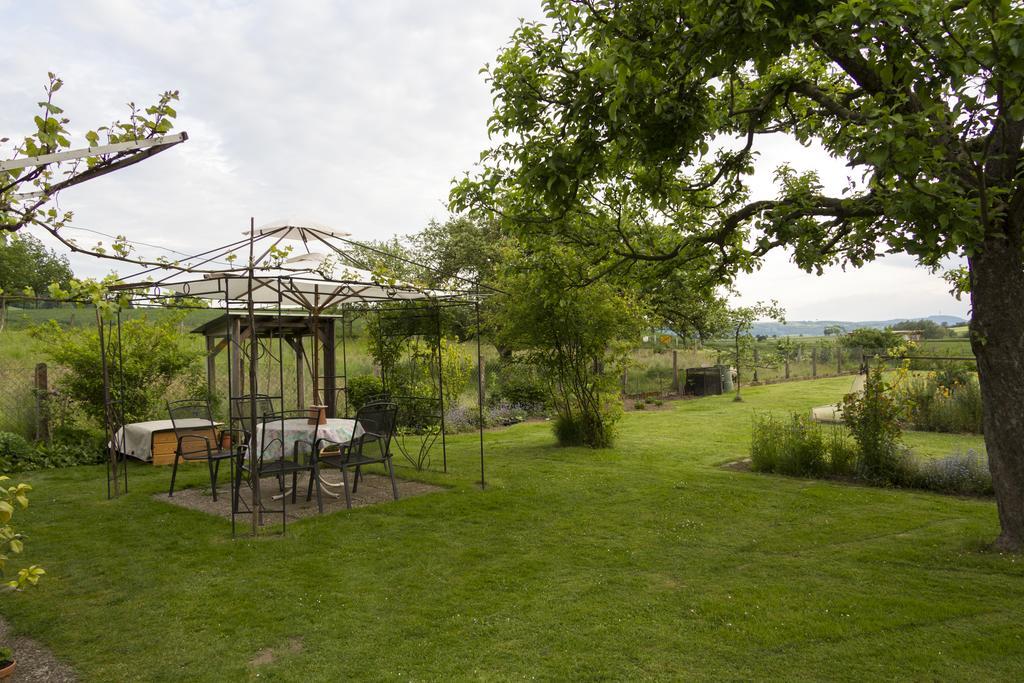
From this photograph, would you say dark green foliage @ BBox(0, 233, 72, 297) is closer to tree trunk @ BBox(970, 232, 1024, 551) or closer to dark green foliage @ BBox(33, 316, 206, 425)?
dark green foliage @ BBox(33, 316, 206, 425)

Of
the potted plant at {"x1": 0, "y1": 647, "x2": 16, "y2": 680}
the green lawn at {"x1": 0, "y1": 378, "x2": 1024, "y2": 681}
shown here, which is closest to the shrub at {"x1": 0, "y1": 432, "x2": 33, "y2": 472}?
the green lawn at {"x1": 0, "y1": 378, "x2": 1024, "y2": 681}

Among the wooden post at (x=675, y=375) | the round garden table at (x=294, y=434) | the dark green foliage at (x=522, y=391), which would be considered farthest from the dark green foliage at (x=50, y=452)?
the wooden post at (x=675, y=375)

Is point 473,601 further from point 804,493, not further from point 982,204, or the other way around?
point 804,493

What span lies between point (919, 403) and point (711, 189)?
6668 mm

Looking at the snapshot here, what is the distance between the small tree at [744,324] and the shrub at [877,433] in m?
11.0

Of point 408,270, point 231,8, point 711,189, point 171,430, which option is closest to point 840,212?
point 711,189

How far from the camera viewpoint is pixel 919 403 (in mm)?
11102

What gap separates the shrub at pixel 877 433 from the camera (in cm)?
731

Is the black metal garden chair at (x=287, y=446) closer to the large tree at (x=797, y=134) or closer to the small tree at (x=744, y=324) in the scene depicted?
the large tree at (x=797, y=134)

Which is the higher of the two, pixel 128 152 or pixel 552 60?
pixel 552 60

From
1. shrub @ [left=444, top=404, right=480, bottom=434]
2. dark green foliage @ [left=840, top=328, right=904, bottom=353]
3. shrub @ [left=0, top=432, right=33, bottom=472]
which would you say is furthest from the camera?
dark green foliage @ [left=840, top=328, right=904, bottom=353]

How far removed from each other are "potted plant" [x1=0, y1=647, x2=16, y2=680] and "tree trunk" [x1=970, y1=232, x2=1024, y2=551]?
581 cm

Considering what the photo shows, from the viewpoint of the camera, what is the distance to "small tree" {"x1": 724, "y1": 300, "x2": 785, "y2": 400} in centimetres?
1881

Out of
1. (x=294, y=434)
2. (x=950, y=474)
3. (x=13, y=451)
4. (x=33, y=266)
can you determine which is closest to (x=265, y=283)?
(x=294, y=434)
